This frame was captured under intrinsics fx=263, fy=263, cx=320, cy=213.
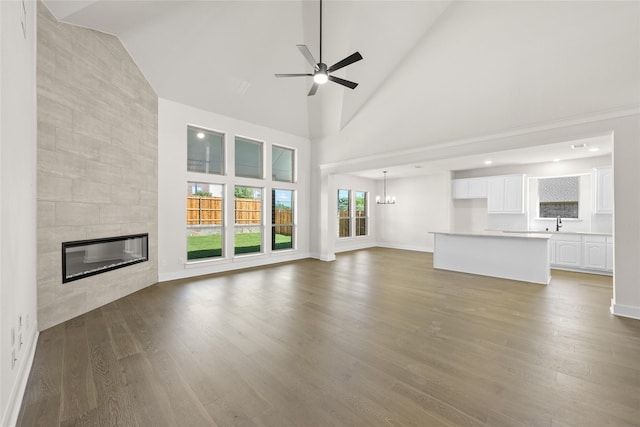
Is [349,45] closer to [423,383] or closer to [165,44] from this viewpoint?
[165,44]

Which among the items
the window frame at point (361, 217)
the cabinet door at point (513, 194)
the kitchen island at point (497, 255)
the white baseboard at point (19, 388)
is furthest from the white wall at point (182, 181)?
the cabinet door at point (513, 194)

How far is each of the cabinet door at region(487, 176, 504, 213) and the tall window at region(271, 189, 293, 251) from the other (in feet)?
19.3

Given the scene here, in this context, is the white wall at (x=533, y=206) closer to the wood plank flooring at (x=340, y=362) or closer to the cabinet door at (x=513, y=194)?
the cabinet door at (x=513, y=194)

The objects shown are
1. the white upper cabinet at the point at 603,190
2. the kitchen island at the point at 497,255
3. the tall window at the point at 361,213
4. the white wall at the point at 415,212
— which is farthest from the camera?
the tall window at the point at 361,213

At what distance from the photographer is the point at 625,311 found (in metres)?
3.51

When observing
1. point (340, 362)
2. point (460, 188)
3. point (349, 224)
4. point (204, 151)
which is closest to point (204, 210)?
point (204, 151)

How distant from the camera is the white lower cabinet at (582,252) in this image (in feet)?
18.5

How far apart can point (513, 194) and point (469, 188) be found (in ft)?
3.90

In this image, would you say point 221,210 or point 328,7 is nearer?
point 328,7

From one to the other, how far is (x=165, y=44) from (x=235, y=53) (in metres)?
1.10

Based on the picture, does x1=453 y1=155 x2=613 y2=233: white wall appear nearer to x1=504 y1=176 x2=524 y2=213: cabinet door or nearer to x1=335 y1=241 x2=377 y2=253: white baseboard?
A: x1=504 y1=176 x2=524 y2=213: cabinet door

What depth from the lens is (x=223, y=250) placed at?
20.3 feet

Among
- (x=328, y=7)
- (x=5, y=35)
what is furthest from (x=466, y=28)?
(x=5, y=35)

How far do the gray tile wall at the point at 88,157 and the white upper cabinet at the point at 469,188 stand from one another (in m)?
8.48
